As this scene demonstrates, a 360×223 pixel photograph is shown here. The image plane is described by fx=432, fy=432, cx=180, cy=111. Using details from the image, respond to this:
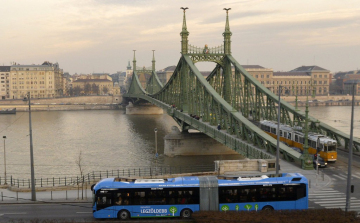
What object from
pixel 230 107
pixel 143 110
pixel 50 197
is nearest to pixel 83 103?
pixel 143 110

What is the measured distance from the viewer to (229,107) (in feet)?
142

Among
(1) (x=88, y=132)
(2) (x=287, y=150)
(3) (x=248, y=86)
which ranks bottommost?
(1) (x=88, y=132)

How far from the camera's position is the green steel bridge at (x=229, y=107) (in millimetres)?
36844

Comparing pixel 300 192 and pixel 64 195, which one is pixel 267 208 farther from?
pixel 64 195

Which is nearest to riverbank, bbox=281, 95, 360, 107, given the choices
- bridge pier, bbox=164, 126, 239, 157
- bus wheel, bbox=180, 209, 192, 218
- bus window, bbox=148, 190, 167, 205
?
bridge pier, bbox=164, 126, 239, 157

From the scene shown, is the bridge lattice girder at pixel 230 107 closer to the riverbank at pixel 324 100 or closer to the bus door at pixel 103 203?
the bus door at pixel 103 203

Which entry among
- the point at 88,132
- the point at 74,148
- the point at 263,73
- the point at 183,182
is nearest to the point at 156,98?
the point at 88,132

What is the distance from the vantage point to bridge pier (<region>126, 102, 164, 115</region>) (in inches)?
5123

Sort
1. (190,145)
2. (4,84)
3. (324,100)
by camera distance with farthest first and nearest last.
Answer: (4,84), (324,100), (190,145)

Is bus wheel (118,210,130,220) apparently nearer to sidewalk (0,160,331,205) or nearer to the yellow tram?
sidewalk (0,160,331,205)

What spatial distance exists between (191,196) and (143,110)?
4353 inches

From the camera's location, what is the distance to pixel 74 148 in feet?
200

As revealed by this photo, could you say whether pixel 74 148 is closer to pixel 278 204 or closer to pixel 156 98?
pixel 156 98

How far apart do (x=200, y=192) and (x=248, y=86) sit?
3111cm
